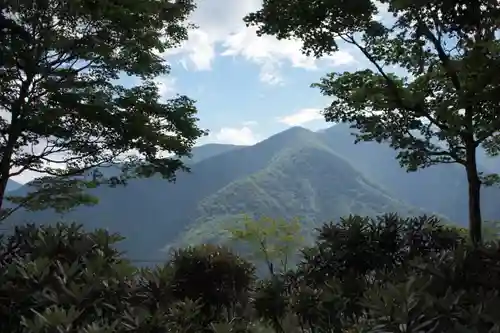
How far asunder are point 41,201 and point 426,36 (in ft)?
34.4

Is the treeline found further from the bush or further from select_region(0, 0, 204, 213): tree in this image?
select_region(0, 0, 204, 213): tree

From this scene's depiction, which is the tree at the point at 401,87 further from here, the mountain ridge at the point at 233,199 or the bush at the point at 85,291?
the mountain ridge at the point at 233,199

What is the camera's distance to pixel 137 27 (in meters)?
10.2

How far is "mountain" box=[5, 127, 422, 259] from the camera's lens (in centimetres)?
13212

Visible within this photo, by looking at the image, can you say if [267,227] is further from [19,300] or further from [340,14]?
[19,300]

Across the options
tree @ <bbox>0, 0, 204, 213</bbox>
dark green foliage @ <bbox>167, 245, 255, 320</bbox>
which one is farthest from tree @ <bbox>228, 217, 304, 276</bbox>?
dark green foliage @ <bbox>167, 245, 255, 320</bbox>

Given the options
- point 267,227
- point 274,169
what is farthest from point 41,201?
point 274,169

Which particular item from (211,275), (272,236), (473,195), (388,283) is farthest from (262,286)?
(272,236)

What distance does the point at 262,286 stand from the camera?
579 cm

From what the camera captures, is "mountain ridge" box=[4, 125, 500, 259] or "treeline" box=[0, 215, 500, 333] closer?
"treeline" box=[0, 215, 500, 333]

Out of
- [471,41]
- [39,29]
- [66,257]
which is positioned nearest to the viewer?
[66,257]

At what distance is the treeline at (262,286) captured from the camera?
3.08 m

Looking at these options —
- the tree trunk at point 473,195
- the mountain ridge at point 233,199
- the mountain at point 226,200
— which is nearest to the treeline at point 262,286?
the tree trunk at point 473,195

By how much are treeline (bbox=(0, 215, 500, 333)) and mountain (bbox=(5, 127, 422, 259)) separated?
10700 cm
